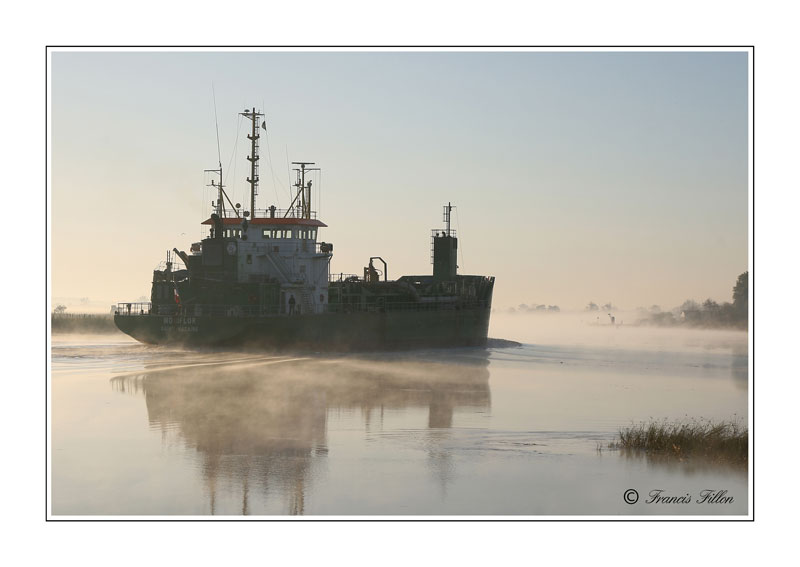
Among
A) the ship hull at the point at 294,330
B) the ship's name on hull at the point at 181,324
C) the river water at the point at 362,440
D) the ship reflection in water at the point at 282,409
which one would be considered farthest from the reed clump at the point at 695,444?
the ship's name on hull at the point at 181,324

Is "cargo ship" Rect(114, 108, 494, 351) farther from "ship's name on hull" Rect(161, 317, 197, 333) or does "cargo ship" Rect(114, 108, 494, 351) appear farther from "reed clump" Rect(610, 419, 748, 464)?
"reed clump" Rect(610, 419, 748, 464)

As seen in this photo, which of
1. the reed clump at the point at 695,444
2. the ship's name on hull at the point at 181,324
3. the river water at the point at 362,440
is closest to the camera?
the river water at the point at 362,440

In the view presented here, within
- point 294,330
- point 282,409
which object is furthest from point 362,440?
point 294,330

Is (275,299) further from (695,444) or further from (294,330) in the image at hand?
(695,444)

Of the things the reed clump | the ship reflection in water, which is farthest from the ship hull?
the reed clump

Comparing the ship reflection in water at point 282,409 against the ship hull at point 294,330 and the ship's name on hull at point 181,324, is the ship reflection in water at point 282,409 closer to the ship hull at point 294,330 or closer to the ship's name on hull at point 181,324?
the ship hull at point 294,330
